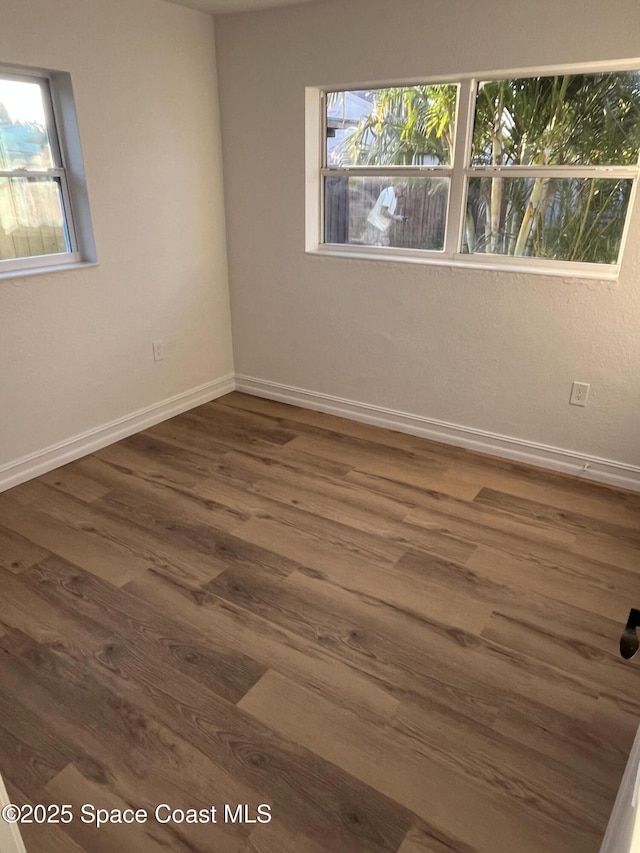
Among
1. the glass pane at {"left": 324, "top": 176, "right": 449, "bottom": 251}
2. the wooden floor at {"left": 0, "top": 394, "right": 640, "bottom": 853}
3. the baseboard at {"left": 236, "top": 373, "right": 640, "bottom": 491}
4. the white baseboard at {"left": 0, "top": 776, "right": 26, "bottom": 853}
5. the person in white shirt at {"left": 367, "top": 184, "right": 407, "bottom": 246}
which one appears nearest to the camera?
the white baseboard at {"left": 0, "top": 776, "right": 26, "bottom": 853}

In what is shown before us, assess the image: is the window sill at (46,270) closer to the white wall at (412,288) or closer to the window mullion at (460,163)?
the white wall at (412,288)

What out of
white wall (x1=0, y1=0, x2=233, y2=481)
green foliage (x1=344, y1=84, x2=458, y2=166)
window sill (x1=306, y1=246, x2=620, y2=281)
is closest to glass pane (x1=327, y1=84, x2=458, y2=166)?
green foliage (x1=344, y1=84, x2=458, y2=166)

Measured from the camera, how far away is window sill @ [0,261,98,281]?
2.76m

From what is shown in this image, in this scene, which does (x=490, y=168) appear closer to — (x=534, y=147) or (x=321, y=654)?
(x=534, y=147)

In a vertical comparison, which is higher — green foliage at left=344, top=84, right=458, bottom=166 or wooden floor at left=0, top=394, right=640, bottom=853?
green foliage at left=344, top=84, right=458, bottom=166

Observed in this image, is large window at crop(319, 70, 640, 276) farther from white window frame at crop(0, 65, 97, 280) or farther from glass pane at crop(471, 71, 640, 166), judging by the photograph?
white window frame at crop(0, 65, 97, 280)

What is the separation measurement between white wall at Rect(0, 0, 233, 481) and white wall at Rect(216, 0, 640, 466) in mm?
254

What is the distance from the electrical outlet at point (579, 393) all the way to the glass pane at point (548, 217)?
1.93 feet

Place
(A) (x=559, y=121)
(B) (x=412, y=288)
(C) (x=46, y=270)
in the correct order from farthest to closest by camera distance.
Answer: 1. (B) (x=412, y=288)
2. (C) (x=46, y=270)
3. (A) (x=559, y=121)

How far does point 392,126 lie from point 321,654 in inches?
106

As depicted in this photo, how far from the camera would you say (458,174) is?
3.02 metres

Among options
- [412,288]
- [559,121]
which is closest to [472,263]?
[412,288]

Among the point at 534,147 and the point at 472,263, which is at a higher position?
the point at 534,147

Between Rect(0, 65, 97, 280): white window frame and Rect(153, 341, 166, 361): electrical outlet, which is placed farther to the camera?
Rect(153, 341, 166, 361): electrical outlet
